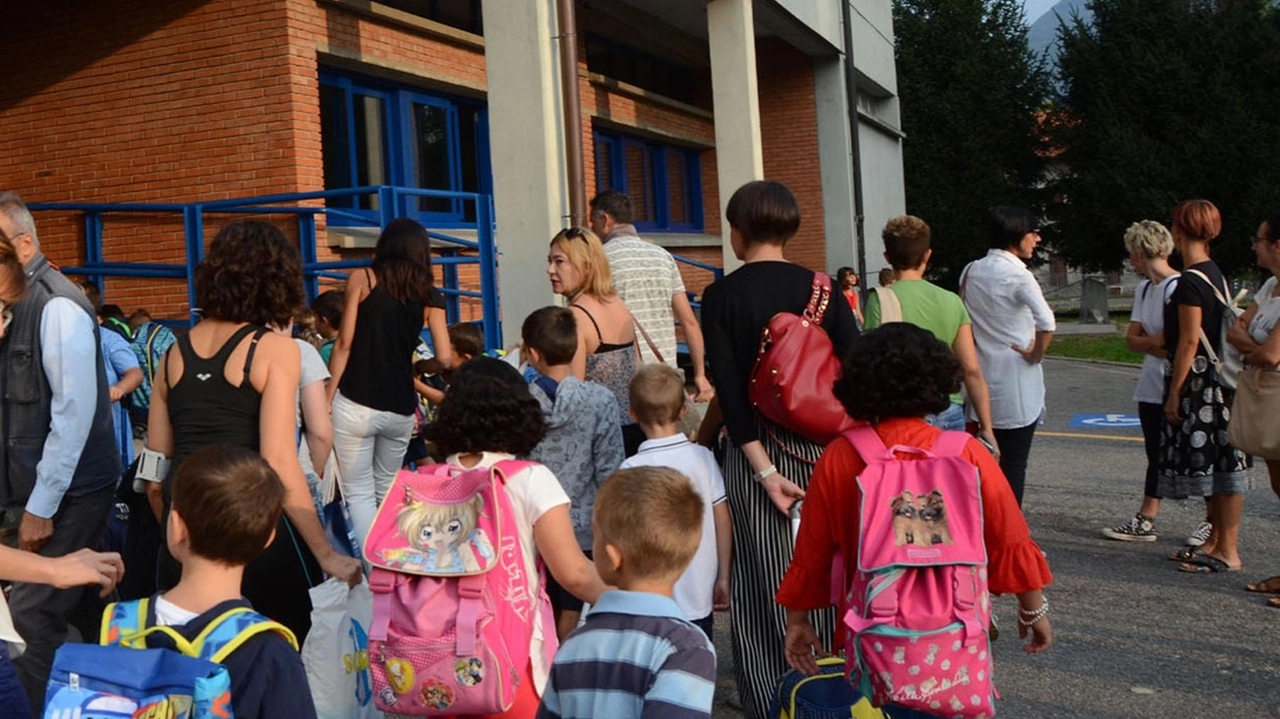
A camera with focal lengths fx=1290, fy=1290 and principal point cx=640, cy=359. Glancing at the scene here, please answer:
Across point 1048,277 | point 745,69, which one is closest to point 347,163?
point 745,69

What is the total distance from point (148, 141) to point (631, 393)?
995cm

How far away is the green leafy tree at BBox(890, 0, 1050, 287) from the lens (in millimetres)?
41281

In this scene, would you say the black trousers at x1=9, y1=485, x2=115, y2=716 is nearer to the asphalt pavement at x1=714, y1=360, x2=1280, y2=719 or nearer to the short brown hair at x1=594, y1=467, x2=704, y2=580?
the short brown hair at x1=594, y1=467, x2=704, y2=580

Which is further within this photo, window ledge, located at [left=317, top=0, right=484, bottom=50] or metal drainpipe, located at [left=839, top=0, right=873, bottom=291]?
metal drainpipe, located at [left=839, top=0, right=873, bottom=291]

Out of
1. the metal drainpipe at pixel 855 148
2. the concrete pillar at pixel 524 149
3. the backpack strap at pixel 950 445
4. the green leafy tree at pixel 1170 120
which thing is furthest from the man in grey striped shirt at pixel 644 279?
the green leafy tree at pixel 1170 120

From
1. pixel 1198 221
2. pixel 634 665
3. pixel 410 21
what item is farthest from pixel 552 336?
pixel 410 21

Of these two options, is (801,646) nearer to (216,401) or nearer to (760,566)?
(760,566)

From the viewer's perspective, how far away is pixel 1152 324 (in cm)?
745

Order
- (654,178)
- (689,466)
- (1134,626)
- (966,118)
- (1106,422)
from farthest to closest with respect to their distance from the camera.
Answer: (966,118) < (654,178) < (1106,422) < (1134,626) < (689,466)

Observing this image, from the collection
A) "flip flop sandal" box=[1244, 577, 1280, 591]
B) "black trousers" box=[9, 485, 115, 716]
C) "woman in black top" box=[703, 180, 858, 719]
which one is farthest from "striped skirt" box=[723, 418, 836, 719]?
"flip flop sandal" box=[1244, 577, 1280, 591]

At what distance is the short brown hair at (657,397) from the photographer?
4.54 meters

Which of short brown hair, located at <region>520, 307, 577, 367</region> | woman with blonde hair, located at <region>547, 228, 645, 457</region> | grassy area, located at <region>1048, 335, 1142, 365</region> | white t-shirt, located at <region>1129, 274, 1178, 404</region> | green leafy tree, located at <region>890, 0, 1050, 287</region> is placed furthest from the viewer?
green leafy tree, located at <region>890, 0, 1050, 287</region>

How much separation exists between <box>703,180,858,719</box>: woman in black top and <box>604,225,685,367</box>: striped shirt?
6.58 feet

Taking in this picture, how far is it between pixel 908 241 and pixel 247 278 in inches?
122
